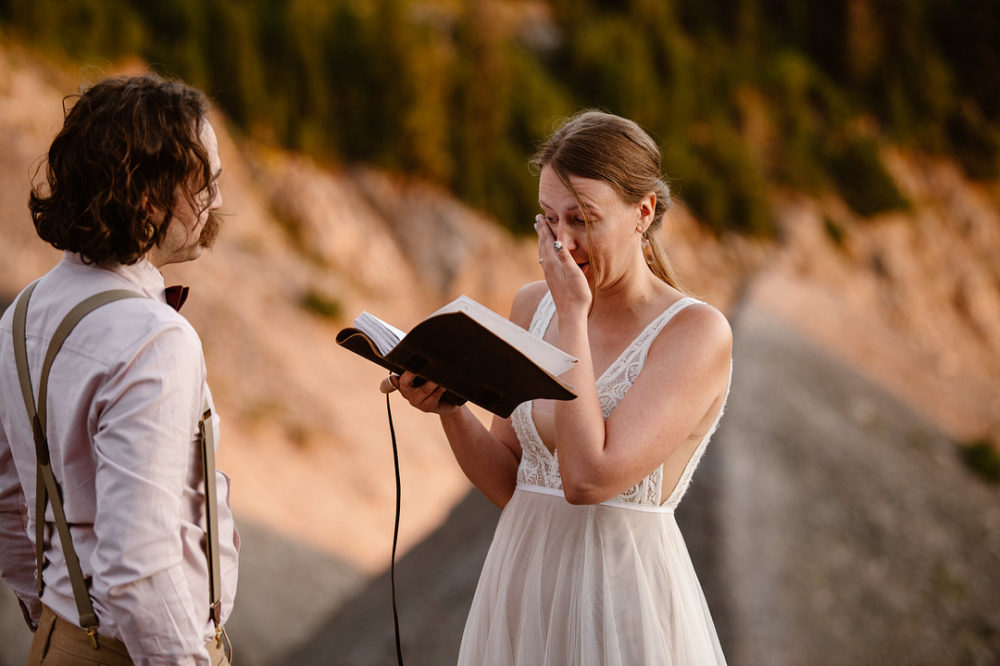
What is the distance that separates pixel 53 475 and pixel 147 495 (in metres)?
0.29

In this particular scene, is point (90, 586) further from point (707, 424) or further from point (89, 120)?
point (707, 424)

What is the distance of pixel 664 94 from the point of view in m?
24.3

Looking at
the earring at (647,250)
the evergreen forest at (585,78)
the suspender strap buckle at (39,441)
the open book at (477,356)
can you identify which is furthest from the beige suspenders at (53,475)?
the evergreen forest at (585,78)

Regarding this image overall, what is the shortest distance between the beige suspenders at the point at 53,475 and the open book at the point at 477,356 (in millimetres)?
415

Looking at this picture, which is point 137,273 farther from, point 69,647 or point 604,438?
point 604,438

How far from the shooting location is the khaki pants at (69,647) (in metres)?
1.64

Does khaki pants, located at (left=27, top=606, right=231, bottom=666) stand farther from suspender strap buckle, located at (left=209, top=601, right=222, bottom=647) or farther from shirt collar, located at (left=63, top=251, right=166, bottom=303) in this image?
shirt collar, located at (left=63, top=251, right=166, bottom=303)

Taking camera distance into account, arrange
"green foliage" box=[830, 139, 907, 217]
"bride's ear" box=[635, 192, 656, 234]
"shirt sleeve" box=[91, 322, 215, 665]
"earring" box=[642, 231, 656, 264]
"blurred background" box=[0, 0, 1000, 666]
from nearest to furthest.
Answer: "shirt sleeve" box=[91, 322, 215, 665], "bride's ear" box=[635, 192, 656, 234], "earring" box=[642, 231, 656, 264], "blurred background" box=[0, 0, 1000, 666], "green foliage" box=[830, 139, 907, 217]

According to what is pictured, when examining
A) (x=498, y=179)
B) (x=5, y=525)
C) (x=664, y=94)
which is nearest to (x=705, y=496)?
(x=5, y=525)

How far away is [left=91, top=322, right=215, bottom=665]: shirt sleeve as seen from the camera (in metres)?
1.48

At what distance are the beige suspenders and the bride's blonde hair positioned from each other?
1070mm

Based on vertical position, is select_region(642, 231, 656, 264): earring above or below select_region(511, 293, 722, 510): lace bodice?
above

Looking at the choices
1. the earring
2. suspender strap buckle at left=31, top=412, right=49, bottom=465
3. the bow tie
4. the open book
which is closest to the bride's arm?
the open book

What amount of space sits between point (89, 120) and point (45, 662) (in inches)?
43.1
